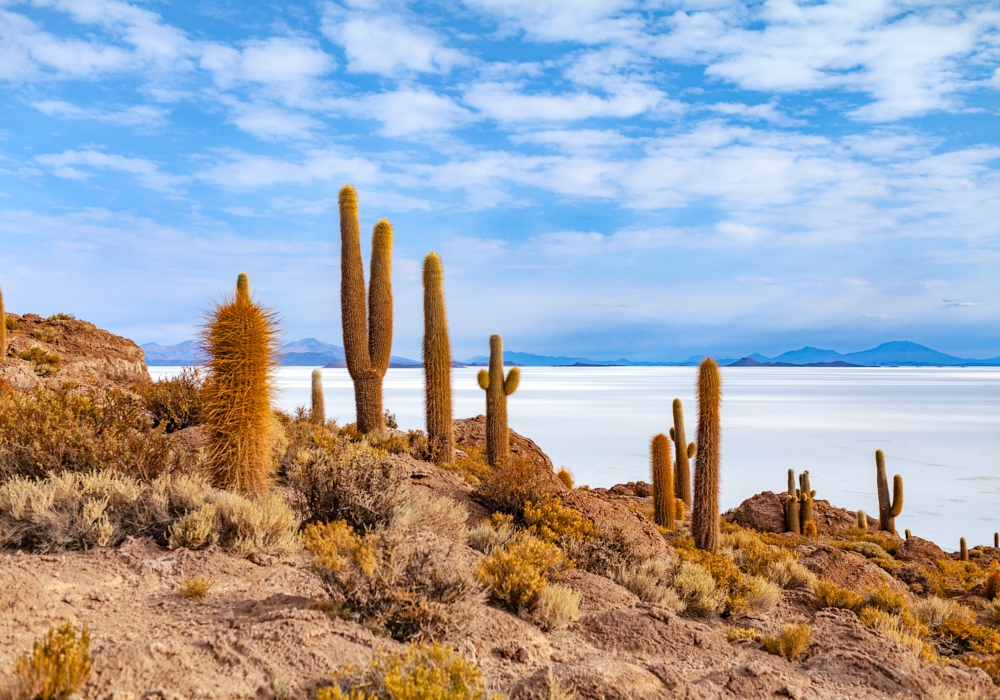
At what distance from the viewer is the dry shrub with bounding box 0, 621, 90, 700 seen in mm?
3199

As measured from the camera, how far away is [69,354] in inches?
779

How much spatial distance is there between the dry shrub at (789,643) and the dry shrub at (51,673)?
5.58 metres

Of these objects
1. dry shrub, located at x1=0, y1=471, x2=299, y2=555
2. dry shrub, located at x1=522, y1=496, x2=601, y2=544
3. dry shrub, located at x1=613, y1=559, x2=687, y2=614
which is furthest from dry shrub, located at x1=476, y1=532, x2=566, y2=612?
dry shrub, located at x1=522, y1=496, x2=601, y2=544

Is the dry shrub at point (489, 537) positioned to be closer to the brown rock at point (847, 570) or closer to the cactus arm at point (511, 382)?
the brown rock at point (847, 570)

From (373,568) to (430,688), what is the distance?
1771 mm

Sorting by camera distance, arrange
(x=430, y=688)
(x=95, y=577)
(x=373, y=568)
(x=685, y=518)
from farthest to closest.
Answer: (x=685, y=518)
(x=95, y=577)
(x=373, y=568)
(x=430, y=688)

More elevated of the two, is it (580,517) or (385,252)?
(385,252)

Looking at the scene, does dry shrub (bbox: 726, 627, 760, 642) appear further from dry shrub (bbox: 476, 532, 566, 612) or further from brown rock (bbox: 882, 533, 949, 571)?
brown rock (bbox: 882, 533, 949, 571)

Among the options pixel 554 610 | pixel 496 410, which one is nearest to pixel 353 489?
pixel 554 610

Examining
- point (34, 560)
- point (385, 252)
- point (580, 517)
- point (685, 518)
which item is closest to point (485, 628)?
point (34, 560)

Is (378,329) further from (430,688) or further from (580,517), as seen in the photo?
(430,688)

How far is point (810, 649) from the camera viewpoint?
249 inches

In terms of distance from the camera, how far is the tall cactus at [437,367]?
1507 cm

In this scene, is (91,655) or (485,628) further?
(485,628)
